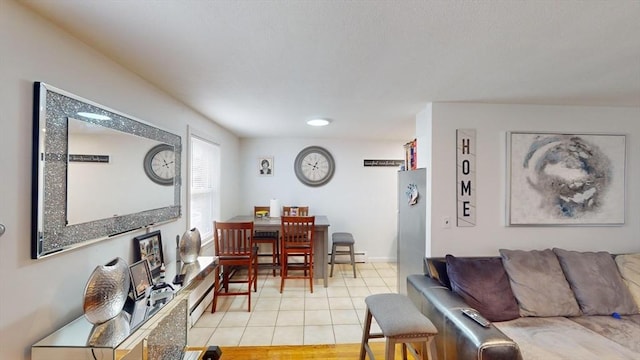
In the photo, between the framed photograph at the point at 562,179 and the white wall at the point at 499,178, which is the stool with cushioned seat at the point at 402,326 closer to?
the white wall at the point at 499,178

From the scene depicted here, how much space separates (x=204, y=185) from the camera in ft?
10.3

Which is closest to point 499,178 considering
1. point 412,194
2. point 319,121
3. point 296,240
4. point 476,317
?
point 412,194

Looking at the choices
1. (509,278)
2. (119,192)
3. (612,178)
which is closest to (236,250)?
(119,192)

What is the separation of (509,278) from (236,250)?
2625mm

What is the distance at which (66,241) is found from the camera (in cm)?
119

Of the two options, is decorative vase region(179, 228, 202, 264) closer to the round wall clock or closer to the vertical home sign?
the vertical home sign

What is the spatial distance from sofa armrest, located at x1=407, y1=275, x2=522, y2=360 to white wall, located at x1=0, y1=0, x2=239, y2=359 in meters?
2.02

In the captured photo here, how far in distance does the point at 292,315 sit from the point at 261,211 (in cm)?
189

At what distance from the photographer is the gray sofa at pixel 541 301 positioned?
1.51 meters

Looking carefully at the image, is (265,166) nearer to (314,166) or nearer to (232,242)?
(314,166)

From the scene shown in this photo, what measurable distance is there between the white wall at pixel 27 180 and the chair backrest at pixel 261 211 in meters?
2.70

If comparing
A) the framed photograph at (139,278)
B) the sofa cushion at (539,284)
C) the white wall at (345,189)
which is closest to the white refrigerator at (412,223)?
the sofa cushion at (539,284)

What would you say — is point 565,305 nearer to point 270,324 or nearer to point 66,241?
point 270,324

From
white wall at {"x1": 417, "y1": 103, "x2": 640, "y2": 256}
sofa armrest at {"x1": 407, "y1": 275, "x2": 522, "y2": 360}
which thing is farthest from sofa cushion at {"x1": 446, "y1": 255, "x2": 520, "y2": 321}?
white wall at {"x1": 417, "y1": 103, "x2": 640, "y2": 256}
